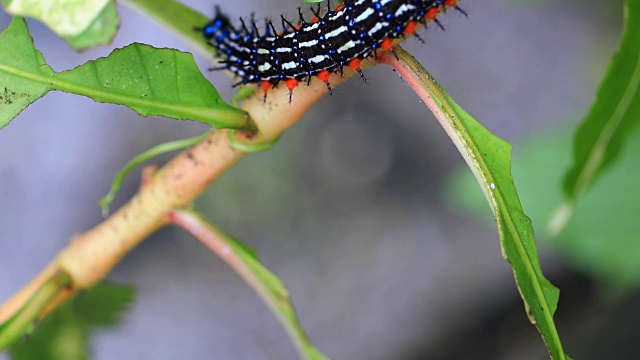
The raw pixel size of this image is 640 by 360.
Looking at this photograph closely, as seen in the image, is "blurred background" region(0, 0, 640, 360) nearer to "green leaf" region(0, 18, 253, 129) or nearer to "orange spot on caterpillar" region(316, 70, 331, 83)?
"orange spot on caterpillar" region(316, 70, 331, 83)

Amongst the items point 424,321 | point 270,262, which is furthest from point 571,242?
point 270,262

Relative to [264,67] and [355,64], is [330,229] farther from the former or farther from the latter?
[355,64]

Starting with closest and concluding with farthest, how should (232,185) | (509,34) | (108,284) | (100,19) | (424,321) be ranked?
(100,19) → (108,284) → (232,185) → (424,321) → (509,34)

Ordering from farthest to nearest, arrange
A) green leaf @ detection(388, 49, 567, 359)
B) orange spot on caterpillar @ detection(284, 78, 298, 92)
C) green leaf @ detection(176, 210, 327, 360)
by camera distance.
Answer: green leaf @ detection(176, 210, 327, 360), orange spot on caterpillar @ detection(284, 78, 298, 92), green leaf @ detection(388, 49, 567, 359)

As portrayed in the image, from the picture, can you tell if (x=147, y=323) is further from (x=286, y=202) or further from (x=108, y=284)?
(x=108, y=284)

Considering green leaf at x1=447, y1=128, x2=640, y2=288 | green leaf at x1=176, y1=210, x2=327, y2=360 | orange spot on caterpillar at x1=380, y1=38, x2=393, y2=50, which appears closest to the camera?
orange spot on caterpillar at x1=380, y1=38, x2=393, y2=50

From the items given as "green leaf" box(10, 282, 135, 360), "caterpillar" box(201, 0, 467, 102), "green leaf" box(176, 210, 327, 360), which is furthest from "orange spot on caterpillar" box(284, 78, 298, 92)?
"green leaf" box(10, 282, 135, 360)
